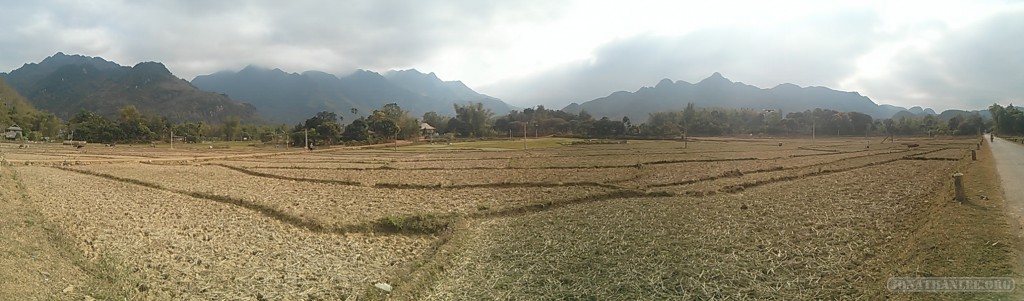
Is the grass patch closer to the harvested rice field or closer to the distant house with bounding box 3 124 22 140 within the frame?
the harvested rice field

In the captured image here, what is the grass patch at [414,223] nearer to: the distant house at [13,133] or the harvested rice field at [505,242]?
the harvested rice field at [505,242]

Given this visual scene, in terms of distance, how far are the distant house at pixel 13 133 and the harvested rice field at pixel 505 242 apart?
84.3m

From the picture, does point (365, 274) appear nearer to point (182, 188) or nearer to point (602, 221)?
point (602, 221)

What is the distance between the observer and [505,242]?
34.3 ft

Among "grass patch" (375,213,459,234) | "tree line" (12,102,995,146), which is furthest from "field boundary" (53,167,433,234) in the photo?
"tree line" (12,102,995,146)

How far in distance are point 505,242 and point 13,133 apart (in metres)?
107

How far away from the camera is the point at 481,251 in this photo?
32.3ft

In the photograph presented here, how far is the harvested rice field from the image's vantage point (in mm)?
7008

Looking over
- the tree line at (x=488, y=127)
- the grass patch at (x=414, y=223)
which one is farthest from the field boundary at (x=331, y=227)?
the tree line at (x=488, y=127)

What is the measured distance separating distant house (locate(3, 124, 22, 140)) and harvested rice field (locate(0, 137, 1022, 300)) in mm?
84254

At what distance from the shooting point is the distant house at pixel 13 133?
75.9m

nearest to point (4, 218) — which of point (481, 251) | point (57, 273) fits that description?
point (57, 273)

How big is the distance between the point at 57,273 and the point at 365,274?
462 cm

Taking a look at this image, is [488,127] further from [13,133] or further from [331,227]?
[331,227]
